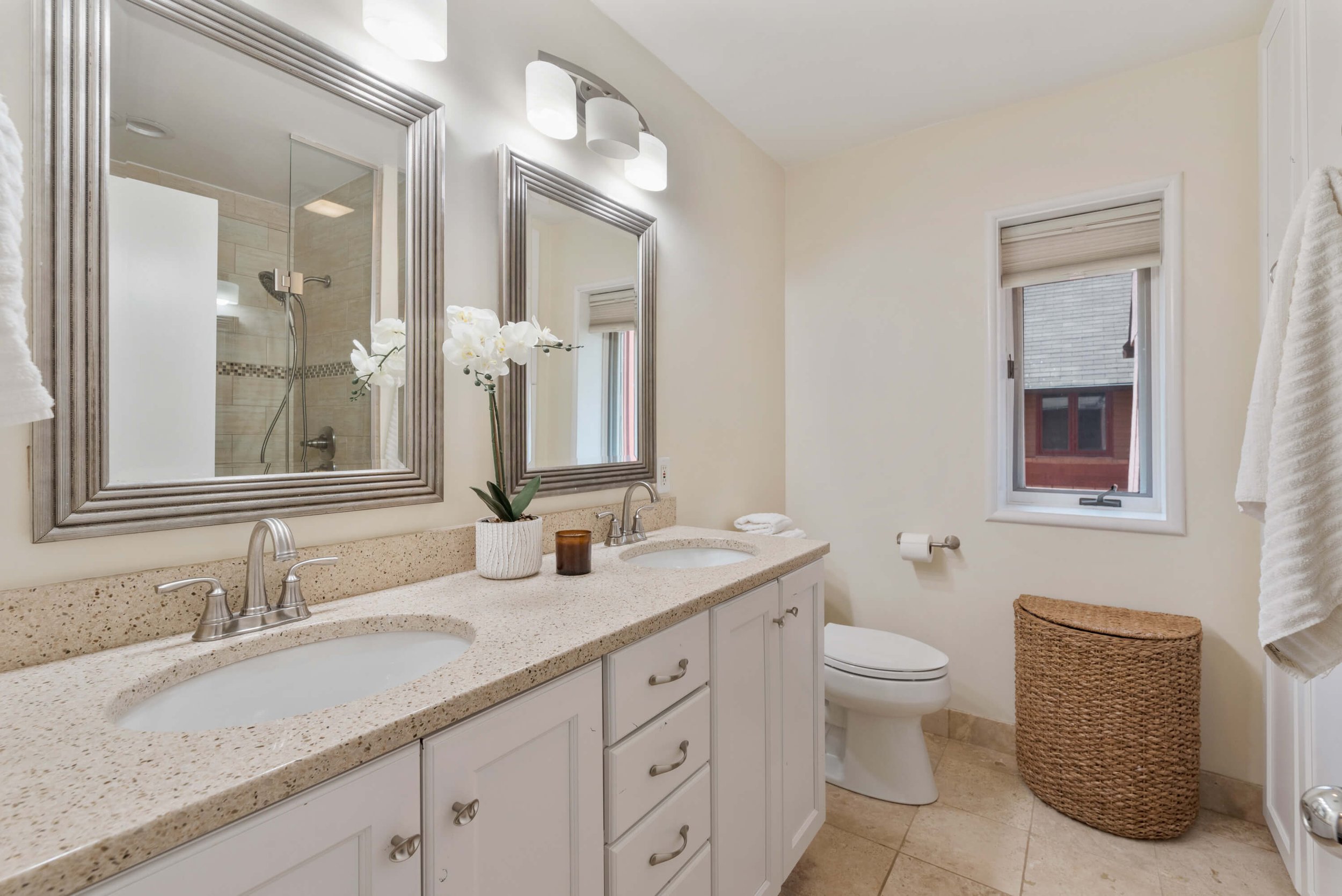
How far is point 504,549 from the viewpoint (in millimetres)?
1258

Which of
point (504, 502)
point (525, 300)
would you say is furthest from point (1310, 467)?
point (525, 300)

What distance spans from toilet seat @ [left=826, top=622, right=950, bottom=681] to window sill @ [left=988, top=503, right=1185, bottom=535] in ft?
1.93

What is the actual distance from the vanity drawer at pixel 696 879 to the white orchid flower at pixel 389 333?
113 cm

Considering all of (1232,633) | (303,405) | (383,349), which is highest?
(383,349)

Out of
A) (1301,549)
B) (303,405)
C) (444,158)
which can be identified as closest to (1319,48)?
(1301,549)

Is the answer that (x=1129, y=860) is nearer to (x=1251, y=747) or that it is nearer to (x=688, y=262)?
(x=1251, y=747)

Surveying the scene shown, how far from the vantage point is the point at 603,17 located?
1.78 meters

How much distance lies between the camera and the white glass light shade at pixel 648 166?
176 centimetres

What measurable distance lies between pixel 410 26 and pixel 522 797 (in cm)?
133

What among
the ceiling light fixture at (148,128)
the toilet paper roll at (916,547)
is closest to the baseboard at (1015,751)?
the toilet paper roll at (916,547)

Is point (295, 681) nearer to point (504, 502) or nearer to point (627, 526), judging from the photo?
point (504, 502)

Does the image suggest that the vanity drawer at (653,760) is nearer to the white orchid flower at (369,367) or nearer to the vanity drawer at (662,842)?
the vanity drawer at (662,842)

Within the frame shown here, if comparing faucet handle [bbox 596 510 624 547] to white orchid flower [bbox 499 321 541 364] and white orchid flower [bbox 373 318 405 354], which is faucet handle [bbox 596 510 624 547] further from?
white orchid flower [bbox 373 318 405 354]

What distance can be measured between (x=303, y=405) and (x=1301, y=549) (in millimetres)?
1530
